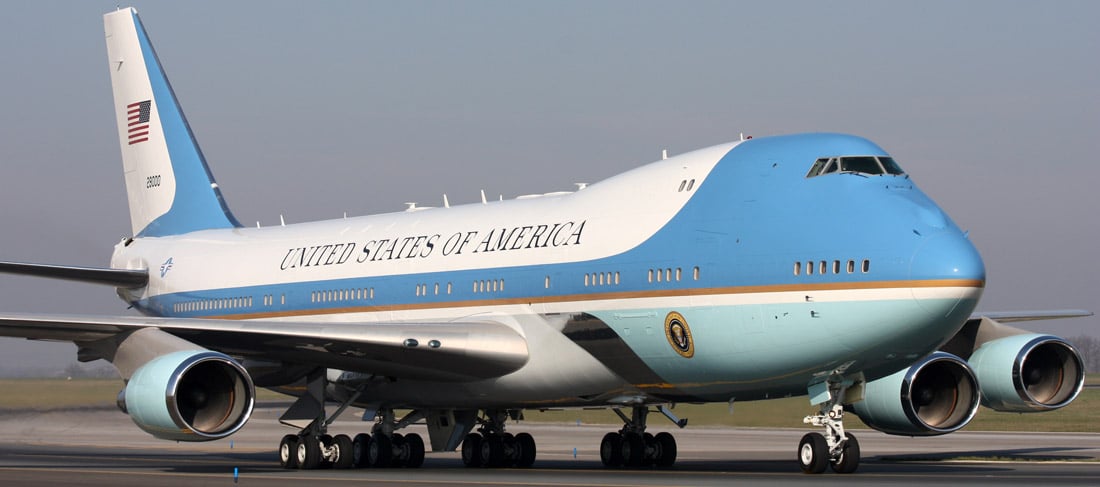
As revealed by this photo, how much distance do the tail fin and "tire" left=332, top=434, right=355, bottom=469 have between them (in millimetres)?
10181

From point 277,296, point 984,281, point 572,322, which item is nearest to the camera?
point 984,281

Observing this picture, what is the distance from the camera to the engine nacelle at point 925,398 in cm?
2309

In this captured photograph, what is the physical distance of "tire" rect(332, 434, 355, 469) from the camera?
1009 inches

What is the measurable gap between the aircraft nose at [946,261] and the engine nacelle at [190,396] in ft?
31.8

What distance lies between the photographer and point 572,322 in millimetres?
23000

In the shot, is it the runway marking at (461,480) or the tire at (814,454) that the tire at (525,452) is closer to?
the runway marking at (461,480)

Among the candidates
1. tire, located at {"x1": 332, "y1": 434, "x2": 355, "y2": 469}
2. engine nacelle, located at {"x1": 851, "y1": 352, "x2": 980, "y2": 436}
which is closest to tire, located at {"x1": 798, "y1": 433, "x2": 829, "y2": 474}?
engine nacelle, located at {"x1": 851, "y1": 352, "x2": 980, "y2": 436}

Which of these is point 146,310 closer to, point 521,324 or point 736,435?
point 521,324

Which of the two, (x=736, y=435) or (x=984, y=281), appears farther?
(x=736, y=435)

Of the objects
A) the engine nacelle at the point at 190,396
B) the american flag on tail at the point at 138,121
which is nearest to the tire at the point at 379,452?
the engine nacelle at the point at 190,396

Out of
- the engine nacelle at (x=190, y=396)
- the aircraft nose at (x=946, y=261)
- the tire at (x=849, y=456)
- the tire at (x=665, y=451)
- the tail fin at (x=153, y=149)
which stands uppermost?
the tail fin at (x=153, y=149)

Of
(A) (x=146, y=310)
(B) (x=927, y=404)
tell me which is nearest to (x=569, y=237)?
(B) (x=927, y=404)

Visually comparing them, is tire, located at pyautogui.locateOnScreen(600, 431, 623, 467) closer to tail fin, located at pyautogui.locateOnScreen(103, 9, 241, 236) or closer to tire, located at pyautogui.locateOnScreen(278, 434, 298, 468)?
tire, located at pyautogui.locateOnScreen(278, 434, 298, 468)

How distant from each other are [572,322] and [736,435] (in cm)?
1847
